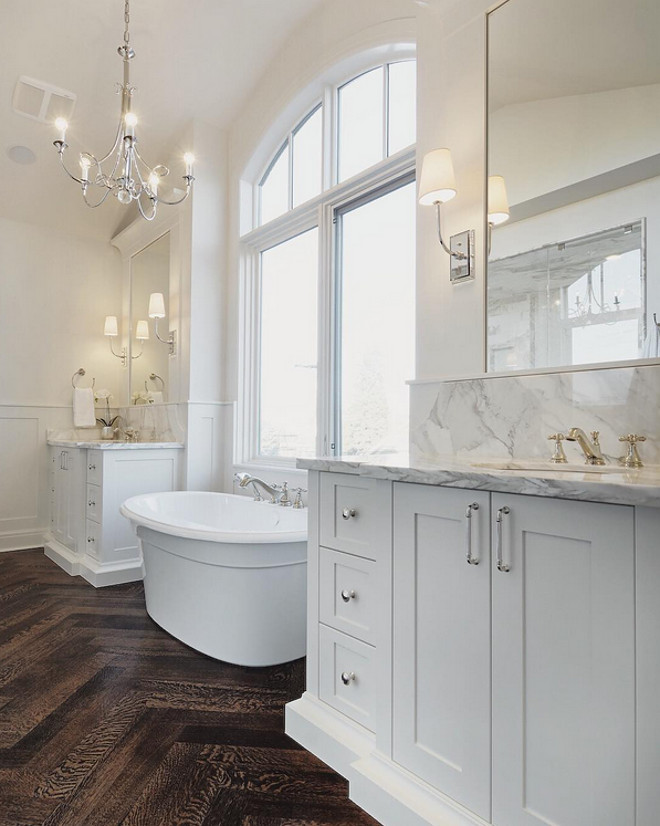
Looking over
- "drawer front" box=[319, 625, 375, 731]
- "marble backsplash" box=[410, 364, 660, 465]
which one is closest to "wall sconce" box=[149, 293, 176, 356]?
"marble backsplash" box=[410, 364, 660, 465]

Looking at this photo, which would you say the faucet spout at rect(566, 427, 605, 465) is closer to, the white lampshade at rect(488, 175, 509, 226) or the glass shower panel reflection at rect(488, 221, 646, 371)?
the glass shower panel reflection at rect(488, 221, 646, 371)

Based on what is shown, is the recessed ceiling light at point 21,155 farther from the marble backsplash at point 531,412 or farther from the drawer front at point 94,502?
the marble backsplash at point 531,412

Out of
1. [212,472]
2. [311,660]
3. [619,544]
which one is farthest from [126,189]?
[619,544]

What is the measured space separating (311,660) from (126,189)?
220 cm

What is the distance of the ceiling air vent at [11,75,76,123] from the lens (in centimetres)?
346

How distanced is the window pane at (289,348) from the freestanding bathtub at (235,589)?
1038 millimetres

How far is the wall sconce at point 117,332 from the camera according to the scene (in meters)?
4.44

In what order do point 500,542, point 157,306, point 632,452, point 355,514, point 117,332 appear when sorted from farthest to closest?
point 117,332
point 157,306
point 355,514
point 632,452
point 500,542

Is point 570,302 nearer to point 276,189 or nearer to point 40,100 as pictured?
point 276,189

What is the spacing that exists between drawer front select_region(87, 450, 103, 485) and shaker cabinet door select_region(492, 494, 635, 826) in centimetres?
290

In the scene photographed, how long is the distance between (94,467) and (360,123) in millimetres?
2601

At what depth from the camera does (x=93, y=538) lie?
141 inches

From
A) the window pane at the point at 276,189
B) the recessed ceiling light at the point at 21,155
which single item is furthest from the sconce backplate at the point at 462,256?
the recessed ceiling light at the point at 21,155

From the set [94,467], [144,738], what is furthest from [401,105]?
[144,738]
